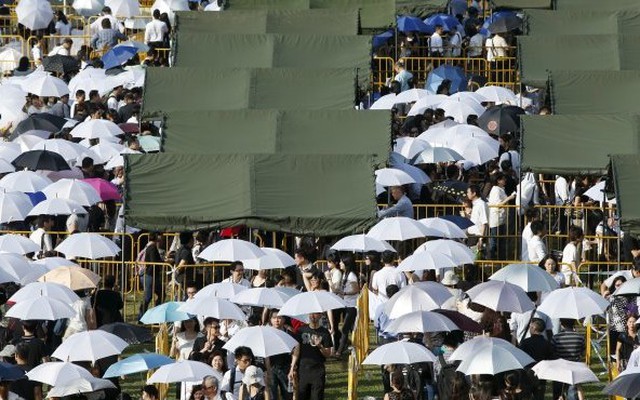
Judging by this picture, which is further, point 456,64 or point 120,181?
point 456,64

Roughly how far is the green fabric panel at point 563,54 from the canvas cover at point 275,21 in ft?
12.2

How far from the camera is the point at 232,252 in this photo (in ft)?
95.8

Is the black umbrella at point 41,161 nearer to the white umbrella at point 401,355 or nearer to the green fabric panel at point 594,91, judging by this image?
the green fabric panel at point 594,91

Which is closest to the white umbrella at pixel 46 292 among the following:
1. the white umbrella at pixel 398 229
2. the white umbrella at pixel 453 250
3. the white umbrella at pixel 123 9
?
the white umbrella at pixel 453 250

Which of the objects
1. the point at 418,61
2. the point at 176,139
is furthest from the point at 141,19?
the point at 176,139

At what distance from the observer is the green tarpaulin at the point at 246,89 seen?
3497 centimetres

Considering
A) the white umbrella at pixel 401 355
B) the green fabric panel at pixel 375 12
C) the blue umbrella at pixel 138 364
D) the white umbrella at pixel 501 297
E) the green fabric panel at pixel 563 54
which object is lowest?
the blue umbrella at pixel 138 364

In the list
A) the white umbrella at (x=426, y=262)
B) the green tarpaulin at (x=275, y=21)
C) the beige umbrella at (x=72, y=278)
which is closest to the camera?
the beige umbrella at (x=72, y=278)

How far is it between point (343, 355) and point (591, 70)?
8333mm

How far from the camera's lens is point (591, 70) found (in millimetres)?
35406

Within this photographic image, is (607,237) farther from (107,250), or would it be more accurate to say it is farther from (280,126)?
(107,250)

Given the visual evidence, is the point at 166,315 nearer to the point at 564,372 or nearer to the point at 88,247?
the point at 88,247

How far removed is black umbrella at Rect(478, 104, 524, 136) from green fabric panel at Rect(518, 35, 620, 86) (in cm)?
82

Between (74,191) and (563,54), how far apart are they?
8.83 metres
